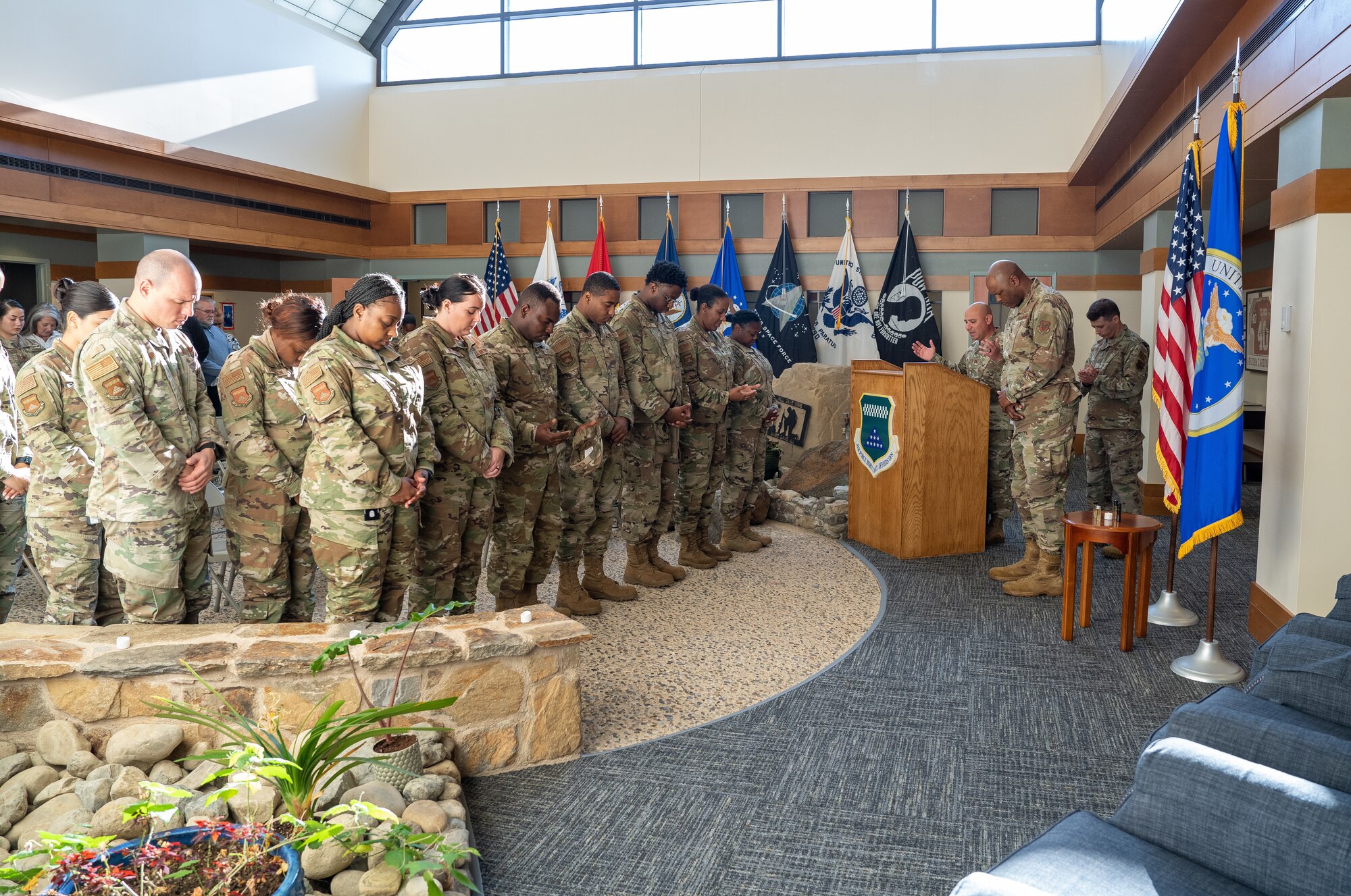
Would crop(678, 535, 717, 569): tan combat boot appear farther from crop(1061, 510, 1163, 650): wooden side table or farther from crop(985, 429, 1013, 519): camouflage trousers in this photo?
crop(1061, 510, 1163, 650): wooden side table

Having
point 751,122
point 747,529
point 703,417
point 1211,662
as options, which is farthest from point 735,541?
point 751,122

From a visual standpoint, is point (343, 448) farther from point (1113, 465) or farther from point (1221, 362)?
point (1113, 465)

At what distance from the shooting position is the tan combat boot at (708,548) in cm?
577

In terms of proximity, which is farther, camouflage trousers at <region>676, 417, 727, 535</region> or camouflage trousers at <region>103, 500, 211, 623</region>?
camouflage trousers at <region>676, 417, 727, 535</region>

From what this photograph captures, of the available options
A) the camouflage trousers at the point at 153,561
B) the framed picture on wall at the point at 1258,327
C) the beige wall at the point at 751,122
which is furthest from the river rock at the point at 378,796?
the beige wall at the point at 751,122

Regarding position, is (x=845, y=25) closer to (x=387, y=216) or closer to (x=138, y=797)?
(x=387, y=216)

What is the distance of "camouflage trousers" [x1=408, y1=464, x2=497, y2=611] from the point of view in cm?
374

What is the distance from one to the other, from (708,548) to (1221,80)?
12.6ft

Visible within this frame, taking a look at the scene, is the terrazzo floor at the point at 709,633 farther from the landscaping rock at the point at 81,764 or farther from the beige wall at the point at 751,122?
the beige wall at the point at 751,122

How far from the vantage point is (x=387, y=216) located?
39.7 feet

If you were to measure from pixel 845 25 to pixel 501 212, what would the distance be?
451 cm

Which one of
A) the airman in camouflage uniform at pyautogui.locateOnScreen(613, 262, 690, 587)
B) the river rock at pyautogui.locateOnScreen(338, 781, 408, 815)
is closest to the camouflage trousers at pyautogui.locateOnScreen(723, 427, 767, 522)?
the airman in camouflage uniform at pyautogui.locateOnScreen(613, 262, 690, 587)

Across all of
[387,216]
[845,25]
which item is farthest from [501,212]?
[845,25]

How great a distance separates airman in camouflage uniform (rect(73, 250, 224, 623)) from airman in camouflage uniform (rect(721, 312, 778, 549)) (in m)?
3.41
